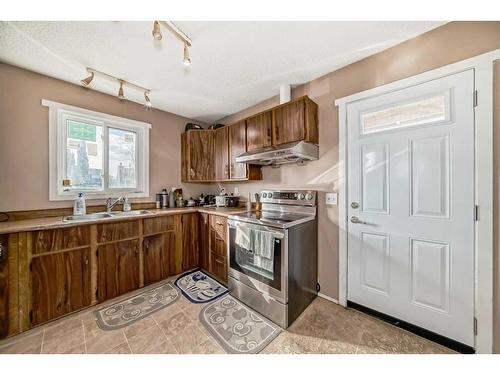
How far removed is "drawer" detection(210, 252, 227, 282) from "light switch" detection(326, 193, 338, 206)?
143 cm

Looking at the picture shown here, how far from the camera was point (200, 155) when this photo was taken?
319cm

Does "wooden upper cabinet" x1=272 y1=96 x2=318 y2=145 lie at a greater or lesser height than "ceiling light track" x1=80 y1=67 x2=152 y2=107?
lesser

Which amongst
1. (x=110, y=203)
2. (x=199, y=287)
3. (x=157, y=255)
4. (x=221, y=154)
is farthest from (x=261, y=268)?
(x=110, y=203)

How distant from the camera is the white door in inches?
53.1

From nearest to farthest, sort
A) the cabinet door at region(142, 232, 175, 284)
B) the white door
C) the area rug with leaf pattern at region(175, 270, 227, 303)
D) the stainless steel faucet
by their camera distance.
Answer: the white door, the area rug with leaf pattern at region(175, 270, 227, 303), the cabinet door at region(142, 232, 175, 284), the stainless steel faucet

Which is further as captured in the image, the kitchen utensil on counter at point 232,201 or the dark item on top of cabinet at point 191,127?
the dark item on top of cabinet at point 191,127

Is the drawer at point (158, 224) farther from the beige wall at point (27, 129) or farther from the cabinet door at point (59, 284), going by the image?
the beige wall at point (27, 129)

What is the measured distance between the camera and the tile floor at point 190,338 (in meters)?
1.41

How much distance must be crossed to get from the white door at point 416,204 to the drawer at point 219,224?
1431mm

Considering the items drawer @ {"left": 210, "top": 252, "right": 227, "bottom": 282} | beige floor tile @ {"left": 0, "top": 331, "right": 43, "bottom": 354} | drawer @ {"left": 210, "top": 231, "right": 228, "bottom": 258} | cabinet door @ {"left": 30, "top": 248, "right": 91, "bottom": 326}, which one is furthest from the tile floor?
drawer @ {"left": 210, "top": 231, "right": 228, "bottom": 258}

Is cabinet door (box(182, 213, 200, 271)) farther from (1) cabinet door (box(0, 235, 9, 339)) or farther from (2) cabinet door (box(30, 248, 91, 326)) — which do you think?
(1) cabinet door (box(0, 235, 9, 339))

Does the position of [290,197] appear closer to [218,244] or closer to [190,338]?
[218,244]

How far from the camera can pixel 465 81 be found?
133 centimetres

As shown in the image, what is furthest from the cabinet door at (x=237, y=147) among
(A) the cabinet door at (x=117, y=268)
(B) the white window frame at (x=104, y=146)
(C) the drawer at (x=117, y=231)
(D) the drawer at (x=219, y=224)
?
(A) the cabinet door at (x=117, y=268)
